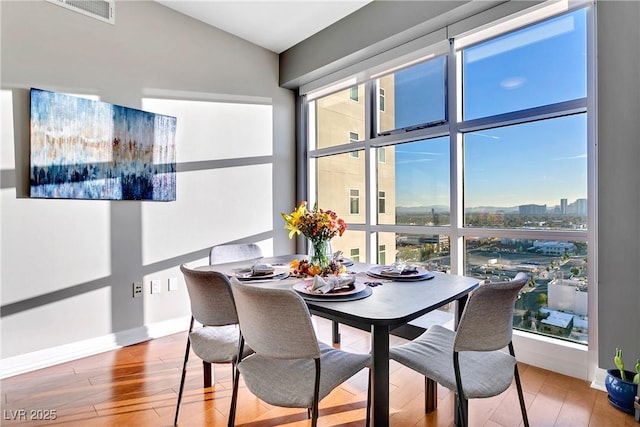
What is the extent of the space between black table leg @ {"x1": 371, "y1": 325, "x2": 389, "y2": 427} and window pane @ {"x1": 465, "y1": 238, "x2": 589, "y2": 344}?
1.76 m

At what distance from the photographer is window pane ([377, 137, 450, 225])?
2.92 m

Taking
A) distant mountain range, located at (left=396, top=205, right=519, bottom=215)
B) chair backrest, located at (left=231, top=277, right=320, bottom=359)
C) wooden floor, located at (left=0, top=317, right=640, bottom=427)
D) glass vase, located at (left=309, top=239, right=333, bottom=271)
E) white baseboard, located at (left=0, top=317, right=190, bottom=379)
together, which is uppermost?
distant mountain range, located at (left=396, top=205, right=519, bottom=215)

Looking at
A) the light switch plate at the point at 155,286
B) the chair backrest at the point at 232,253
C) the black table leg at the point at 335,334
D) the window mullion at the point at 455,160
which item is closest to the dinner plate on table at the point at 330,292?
the chair backrest at the point at 232,253

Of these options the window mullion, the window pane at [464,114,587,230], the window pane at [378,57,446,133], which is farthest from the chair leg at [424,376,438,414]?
the window pane at [378,57,446,133]

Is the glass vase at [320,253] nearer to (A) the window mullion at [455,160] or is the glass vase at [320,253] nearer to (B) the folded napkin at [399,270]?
(B) the folded napkin at [399,270]

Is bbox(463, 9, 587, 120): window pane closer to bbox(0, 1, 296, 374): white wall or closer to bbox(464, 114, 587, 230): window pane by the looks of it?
bbox(464, 114, 587, 230): window pane

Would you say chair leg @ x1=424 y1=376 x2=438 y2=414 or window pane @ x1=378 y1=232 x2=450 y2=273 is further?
window pane @ x1=378 y1=232 x2=450 y2=273

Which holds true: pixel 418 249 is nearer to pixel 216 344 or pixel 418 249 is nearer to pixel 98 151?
pixel 216 344

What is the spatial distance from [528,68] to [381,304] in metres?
2.23

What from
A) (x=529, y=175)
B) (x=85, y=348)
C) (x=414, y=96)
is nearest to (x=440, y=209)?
(x=529, y=175)

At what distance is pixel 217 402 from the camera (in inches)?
76.2

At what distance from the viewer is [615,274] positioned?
1.99 metres

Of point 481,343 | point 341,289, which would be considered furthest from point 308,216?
point 481,343

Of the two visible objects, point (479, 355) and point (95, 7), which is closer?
point (479, 355)
